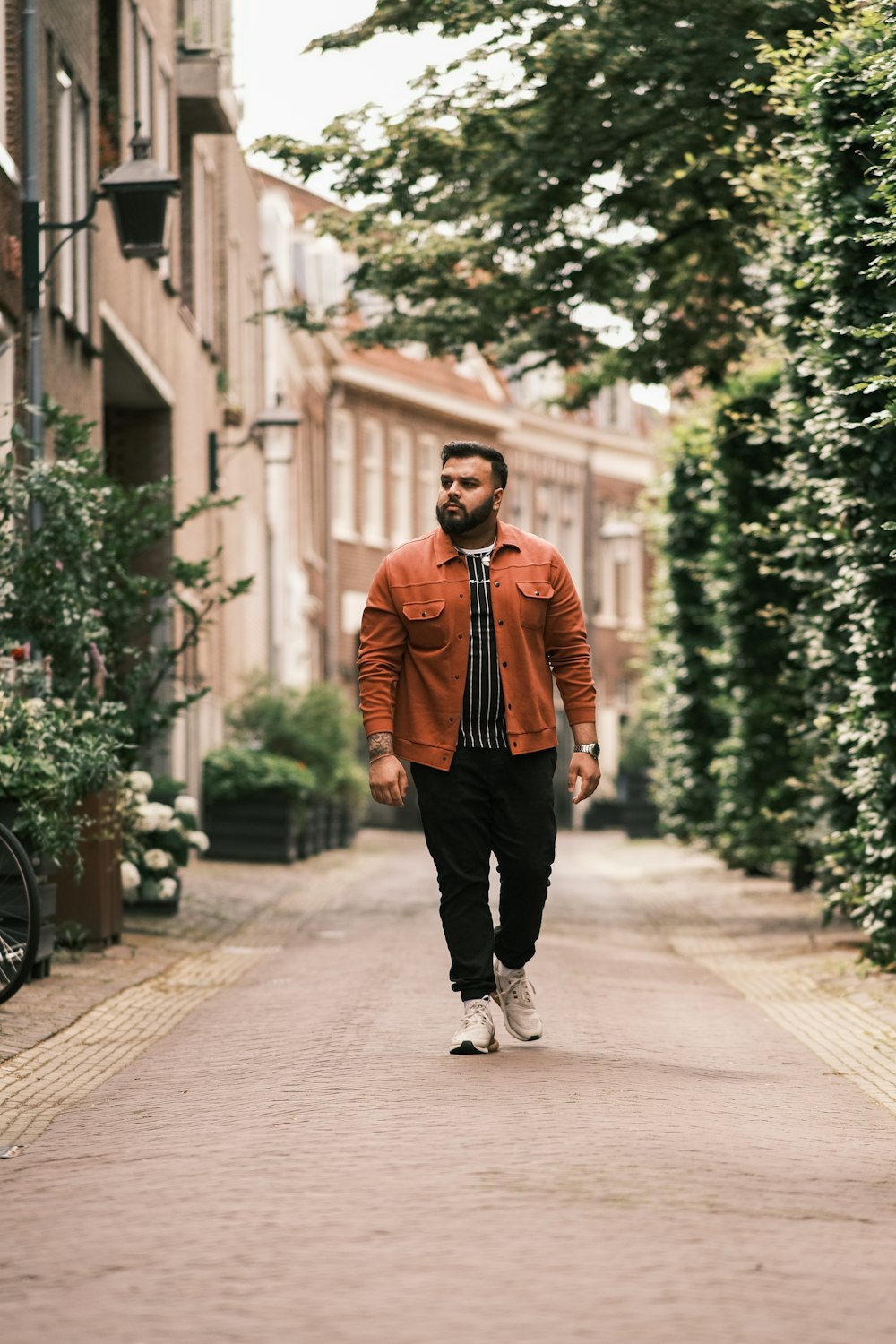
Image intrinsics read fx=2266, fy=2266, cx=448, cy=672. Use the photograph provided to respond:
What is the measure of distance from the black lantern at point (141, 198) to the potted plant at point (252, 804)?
30.3ft

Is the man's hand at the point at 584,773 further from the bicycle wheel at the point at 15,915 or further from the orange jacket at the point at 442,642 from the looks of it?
the bicycle wheel at the point at 15,915

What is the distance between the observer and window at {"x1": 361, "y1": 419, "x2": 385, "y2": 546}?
4062cm

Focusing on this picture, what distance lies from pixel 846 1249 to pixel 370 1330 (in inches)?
48.9

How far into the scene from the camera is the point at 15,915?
8883mm

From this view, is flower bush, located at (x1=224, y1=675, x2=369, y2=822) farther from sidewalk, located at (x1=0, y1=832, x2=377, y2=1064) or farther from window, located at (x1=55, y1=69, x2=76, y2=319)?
window, located at (x1=55, y1=69, x2=76, y2=319)

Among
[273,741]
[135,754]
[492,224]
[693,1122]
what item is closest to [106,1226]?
[693,1122]

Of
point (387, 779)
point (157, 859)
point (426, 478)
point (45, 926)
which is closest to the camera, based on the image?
point (387, 779)

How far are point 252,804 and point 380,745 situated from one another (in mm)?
14598

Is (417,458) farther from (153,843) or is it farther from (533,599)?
(533,599)

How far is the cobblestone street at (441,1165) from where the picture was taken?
4.17 metres

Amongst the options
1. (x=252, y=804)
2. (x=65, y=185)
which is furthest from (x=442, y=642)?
(x=252, y=804)

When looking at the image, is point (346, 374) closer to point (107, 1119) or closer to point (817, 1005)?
point (817, 1005)

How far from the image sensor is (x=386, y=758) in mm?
7387

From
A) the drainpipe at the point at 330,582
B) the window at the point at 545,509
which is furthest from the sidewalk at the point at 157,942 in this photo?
→ the window at the point at 545,509
